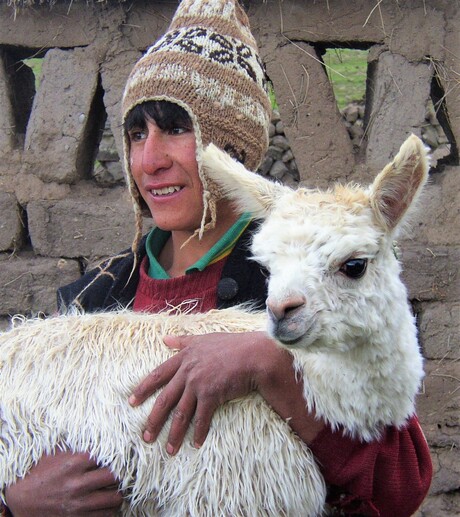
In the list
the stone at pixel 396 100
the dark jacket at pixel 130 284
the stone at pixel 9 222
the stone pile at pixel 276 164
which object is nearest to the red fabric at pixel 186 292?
the dark jacket at pixel 130 284

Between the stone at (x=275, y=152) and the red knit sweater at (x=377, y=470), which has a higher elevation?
the red knit sweater at (x=377, y=470)

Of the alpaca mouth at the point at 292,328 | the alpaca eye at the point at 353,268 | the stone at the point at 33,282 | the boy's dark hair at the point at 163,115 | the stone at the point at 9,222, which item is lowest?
the stone at the point at 33,282

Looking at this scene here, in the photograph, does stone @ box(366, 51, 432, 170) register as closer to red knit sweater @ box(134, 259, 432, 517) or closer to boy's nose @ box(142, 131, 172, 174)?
boy's nose @ box(142, 131, 172, 174)

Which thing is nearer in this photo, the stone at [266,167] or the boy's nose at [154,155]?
the boy's nose at [154,155]

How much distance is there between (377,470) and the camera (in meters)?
1.83

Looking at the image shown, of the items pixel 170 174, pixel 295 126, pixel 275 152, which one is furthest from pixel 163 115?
pixel 275 152

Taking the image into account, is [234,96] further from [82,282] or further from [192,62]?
[82,282]

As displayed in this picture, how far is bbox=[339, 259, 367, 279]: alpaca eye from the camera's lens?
1725 millimetres

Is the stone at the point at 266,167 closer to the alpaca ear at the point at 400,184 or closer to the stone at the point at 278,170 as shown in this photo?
the stone at the point at 278,170

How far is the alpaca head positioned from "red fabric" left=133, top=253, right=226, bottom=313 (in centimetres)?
51

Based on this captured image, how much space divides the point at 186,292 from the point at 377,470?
0.86 meters

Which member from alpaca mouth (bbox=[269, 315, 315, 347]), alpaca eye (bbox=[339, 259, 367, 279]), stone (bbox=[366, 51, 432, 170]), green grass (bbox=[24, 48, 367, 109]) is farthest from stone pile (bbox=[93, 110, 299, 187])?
alpaca mouth (bbox=[269, 315, 315, 347])

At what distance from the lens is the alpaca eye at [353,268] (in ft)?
5.66

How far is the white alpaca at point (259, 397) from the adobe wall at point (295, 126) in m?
2.06
